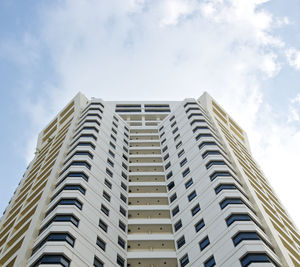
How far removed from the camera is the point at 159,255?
40.4 metres

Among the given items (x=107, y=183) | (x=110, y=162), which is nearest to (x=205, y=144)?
(x=110, y=162)

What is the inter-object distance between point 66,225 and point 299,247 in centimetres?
2301

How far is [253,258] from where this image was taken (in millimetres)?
31750

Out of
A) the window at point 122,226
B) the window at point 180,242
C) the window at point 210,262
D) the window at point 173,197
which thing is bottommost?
the window at point 210,262

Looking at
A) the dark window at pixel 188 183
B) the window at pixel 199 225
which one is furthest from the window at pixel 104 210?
the dark window at pixel 188 183

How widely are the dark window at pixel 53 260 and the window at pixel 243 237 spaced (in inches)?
509

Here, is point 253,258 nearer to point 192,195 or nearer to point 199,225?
point 199,225

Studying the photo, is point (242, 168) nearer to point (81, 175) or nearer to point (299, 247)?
point (299, 247)

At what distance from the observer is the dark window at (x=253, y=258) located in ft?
103

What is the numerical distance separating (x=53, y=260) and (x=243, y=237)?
47.7 ft

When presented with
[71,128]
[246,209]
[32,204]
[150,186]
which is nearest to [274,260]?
[246,209]

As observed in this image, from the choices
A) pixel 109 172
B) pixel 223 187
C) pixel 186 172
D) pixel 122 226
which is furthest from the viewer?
pixel 109 172

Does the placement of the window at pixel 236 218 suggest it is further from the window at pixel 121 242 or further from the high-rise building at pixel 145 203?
the window at pixel 121 242

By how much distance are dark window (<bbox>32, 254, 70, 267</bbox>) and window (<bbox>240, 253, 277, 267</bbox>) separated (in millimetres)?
12810
